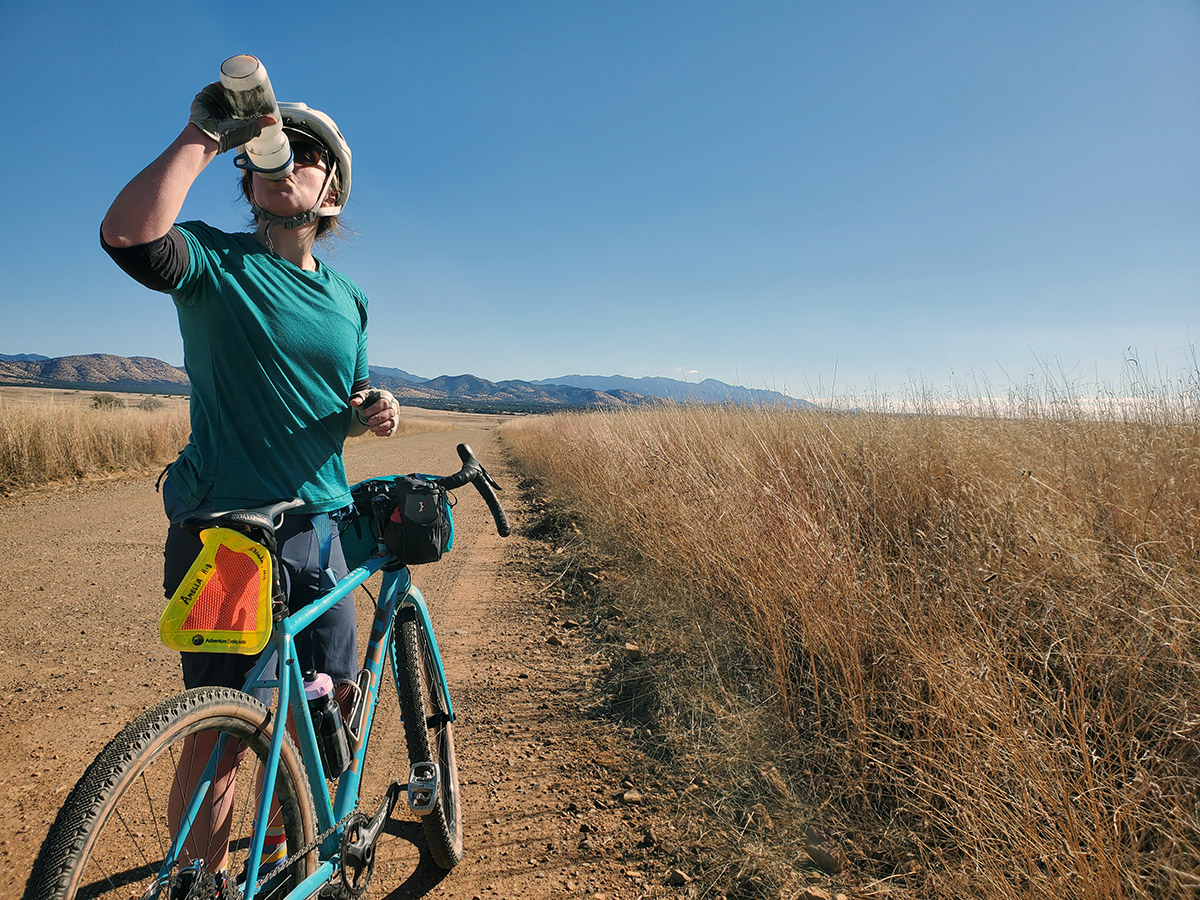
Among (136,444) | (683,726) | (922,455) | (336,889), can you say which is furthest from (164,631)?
(136,444)

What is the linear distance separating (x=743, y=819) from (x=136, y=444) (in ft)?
39.0

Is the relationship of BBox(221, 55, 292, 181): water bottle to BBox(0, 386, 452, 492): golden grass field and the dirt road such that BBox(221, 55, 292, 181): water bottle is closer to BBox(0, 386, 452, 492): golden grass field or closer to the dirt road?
the dirt road

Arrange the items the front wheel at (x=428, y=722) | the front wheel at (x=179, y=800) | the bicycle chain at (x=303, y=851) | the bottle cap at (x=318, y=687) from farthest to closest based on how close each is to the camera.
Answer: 1. the front wheel at (x=428, y=722)
2. the bottle cap at (x=318, y=687)
3. the bicycle chain at (x=303, y=851)
4. the front wheel at (x=179, y=800)

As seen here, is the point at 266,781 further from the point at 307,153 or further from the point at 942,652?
the point at 942,652

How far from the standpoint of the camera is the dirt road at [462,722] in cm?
197

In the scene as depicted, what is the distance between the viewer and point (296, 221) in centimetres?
146

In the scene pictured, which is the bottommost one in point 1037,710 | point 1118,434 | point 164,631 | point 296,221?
point 1037,710

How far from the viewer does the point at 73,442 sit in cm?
885

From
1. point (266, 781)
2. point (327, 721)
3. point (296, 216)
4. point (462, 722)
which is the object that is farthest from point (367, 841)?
point (296, 216)

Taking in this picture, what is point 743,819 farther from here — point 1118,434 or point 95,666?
point 1118,434

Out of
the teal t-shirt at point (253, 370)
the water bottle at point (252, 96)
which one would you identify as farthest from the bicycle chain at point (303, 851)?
the water bottle at point (252, 96)

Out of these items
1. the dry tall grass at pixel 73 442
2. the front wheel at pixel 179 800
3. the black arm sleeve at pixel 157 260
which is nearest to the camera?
the front wheel at pixel 179 800

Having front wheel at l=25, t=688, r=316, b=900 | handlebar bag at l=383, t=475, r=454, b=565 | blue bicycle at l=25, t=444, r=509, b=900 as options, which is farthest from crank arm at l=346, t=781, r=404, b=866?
handlebar bag at l=383, t=475, r=454, b=565

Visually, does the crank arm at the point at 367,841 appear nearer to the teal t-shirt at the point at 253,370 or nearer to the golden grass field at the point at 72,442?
the teal t-shirt at the point at 253,370
